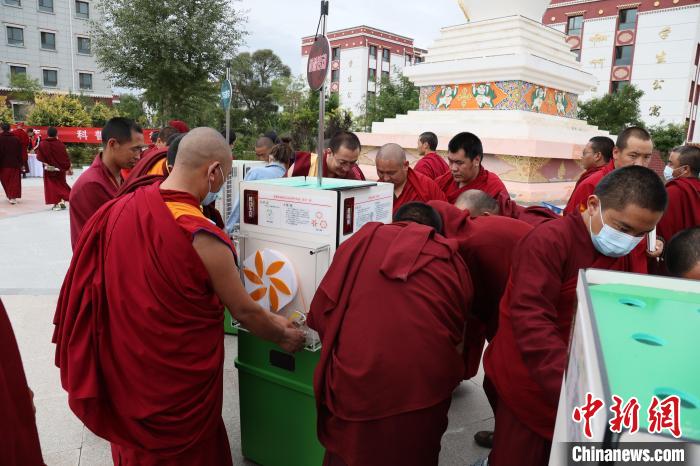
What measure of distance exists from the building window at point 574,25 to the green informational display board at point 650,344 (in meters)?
34.0

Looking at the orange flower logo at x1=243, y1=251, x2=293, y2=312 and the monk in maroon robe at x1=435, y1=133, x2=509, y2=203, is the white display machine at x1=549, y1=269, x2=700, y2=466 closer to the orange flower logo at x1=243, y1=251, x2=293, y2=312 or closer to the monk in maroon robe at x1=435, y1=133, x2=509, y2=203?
the orange flower logo at x1=243, y1=251, x2=293, y2=312

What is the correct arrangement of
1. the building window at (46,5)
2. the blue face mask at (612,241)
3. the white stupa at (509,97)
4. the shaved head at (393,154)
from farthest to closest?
the building window at (46,5) → the white stupa at (509,97) → the shaved head at (393,154) → the blue face mask at (612,241)

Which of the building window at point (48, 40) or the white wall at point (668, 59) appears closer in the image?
the white wall at point (668, 59)

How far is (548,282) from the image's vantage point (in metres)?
1.57

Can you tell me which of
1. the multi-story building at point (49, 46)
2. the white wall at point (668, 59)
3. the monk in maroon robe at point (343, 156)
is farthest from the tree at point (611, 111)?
the multi-story building at point (49, 46)

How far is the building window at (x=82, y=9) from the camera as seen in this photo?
30.5 metres

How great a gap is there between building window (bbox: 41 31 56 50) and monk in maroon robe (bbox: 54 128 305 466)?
Result: 3395 centimetres

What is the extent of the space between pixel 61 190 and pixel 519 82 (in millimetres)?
7572

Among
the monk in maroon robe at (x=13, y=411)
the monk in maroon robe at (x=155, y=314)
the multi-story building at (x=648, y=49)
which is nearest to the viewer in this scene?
the monk in maroon robe at (x=13, y=411)

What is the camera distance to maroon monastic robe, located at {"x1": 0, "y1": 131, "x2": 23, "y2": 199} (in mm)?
9062

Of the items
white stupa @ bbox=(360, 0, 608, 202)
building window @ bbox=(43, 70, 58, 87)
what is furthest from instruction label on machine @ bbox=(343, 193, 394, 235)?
building window @ bbox=(43, 70, 58, 87)

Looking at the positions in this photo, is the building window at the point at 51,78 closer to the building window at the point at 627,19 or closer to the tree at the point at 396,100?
the tree at the point at 396,100

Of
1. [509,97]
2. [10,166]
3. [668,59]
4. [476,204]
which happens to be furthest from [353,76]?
[476,204]

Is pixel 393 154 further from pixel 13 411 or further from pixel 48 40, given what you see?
pixel 48 40
